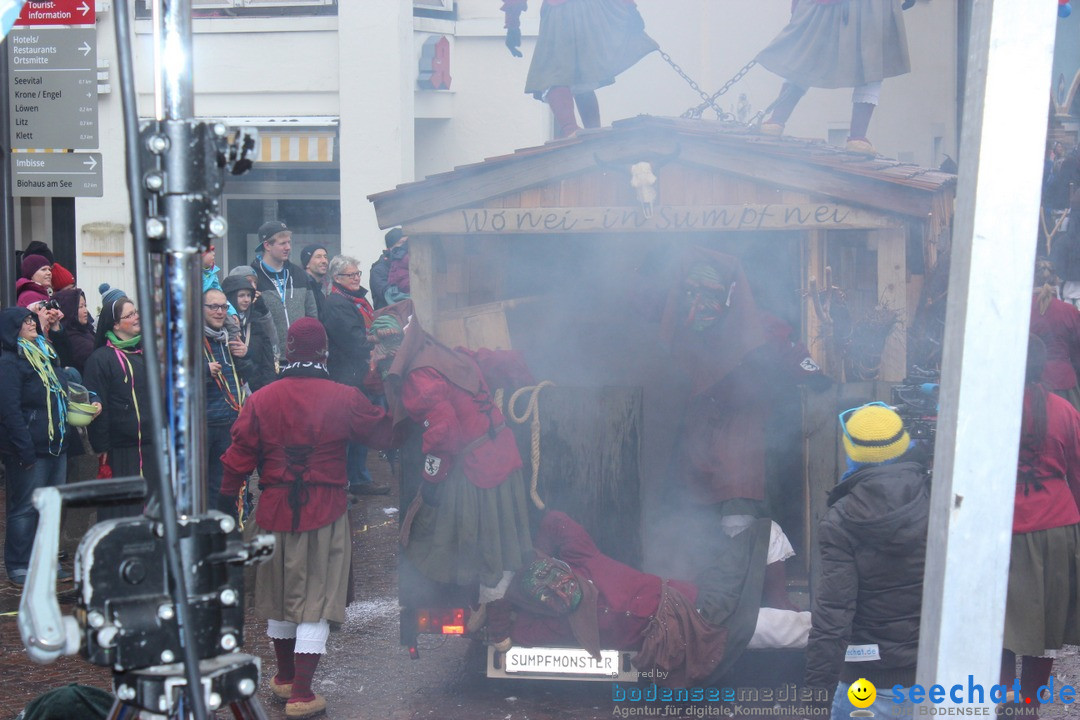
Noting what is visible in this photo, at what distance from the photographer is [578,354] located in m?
6.94

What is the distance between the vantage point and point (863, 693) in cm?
423

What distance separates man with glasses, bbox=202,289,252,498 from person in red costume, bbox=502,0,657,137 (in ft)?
8.17

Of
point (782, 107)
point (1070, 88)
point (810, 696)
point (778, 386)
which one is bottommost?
point (810, 696)

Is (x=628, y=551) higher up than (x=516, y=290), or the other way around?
(x=516, y=290)

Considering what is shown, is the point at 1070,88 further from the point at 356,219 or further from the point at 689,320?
the point at 689,320

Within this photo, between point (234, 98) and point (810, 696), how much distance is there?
453 inches

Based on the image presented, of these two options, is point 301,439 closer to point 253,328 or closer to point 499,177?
point 499,177

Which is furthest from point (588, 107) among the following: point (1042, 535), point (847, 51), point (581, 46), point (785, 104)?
point (1042, 535)

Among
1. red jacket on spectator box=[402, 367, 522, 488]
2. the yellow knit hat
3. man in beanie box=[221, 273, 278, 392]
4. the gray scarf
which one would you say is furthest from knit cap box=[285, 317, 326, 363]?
man in beanie box=[221, 273, 278, 392]

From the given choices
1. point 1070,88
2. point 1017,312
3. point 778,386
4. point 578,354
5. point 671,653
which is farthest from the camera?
point 1070,88

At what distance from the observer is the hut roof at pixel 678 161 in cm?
550

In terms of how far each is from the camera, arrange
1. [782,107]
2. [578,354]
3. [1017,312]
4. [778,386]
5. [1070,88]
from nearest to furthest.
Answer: [1017,312] → [778,386] → [578,354] → [782,107] → [1070,88]

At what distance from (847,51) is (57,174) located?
18.6ft

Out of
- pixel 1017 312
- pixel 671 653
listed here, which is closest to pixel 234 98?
pixel 671 653
